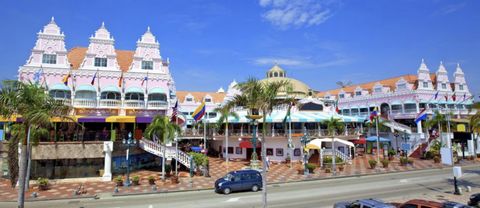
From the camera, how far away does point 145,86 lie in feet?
129

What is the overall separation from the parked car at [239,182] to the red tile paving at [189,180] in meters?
3.23

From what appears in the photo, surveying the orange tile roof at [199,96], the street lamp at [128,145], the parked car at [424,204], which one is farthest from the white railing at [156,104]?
the orange tile roof at [199,96]

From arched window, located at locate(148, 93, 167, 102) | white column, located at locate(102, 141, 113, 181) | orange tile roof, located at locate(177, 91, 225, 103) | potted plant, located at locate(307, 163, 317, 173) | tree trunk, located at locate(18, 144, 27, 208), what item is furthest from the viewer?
orange tile roof, located at locate(177, 91, 225, 103)

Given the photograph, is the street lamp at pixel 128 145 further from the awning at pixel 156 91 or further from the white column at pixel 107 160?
the awning at pixel 156 91

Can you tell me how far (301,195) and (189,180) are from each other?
12.2 m

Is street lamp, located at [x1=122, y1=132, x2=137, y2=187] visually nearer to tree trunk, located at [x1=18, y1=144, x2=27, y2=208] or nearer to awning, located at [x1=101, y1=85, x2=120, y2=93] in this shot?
awning, located at [x1=101, y1=85, x2=120, y2=93]

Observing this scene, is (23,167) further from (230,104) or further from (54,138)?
(54,138)

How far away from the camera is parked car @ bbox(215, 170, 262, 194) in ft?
79.7

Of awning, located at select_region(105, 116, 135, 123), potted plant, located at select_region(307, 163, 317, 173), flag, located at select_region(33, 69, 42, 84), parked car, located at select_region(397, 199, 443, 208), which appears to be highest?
flag, located at select_region(33, 69, 42, 84)

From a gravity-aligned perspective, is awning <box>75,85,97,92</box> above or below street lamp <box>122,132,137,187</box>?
above

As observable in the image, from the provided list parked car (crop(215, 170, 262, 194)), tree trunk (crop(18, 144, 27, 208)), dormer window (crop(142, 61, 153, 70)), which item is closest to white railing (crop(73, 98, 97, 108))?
dormer window (crop(142, 61, 153, 70))

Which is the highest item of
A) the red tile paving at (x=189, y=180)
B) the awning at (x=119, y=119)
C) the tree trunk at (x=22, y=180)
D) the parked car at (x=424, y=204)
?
the awning at (x=119, y=119)

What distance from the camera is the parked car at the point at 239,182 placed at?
24.3m

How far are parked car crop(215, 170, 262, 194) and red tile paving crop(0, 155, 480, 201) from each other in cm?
323
